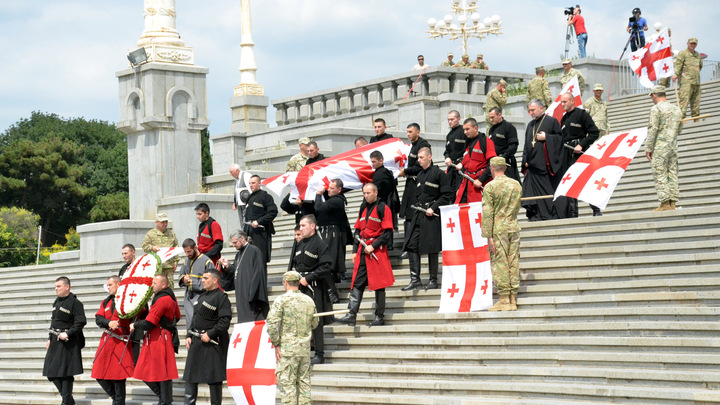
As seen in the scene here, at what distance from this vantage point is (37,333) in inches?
742

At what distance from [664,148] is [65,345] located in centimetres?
848

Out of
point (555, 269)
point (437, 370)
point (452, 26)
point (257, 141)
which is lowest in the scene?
point (437, 370)

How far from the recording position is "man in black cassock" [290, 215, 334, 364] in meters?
14.2

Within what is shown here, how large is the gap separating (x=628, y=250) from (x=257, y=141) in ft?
52.5

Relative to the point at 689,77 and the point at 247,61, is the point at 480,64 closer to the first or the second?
the point at 689,77

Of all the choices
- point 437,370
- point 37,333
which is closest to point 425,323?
point 437,370

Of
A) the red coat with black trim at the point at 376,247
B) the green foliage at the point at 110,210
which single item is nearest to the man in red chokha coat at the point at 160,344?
the red coat with black trim at the point at 376,247

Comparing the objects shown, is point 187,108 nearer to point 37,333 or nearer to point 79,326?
point 37,333

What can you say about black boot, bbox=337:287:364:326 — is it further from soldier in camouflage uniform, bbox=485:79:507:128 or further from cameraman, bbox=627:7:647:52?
cameraman, bbox=627:7:647:52

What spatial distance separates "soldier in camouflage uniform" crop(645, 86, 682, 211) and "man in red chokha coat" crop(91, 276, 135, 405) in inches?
286

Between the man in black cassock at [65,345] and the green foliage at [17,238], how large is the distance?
21.7 meters

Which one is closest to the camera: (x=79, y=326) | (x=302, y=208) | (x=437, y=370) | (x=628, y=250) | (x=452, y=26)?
(x=437, y=370)

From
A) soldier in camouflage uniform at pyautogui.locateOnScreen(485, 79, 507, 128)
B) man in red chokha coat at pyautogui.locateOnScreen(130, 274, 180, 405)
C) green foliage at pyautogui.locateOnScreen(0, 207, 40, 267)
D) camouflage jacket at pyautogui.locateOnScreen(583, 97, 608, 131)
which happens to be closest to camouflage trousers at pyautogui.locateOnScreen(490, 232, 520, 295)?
man in red chokha coat at pyautogui.locateOnScreen(130, 274, 180, 405)

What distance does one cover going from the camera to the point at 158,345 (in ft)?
46.4
